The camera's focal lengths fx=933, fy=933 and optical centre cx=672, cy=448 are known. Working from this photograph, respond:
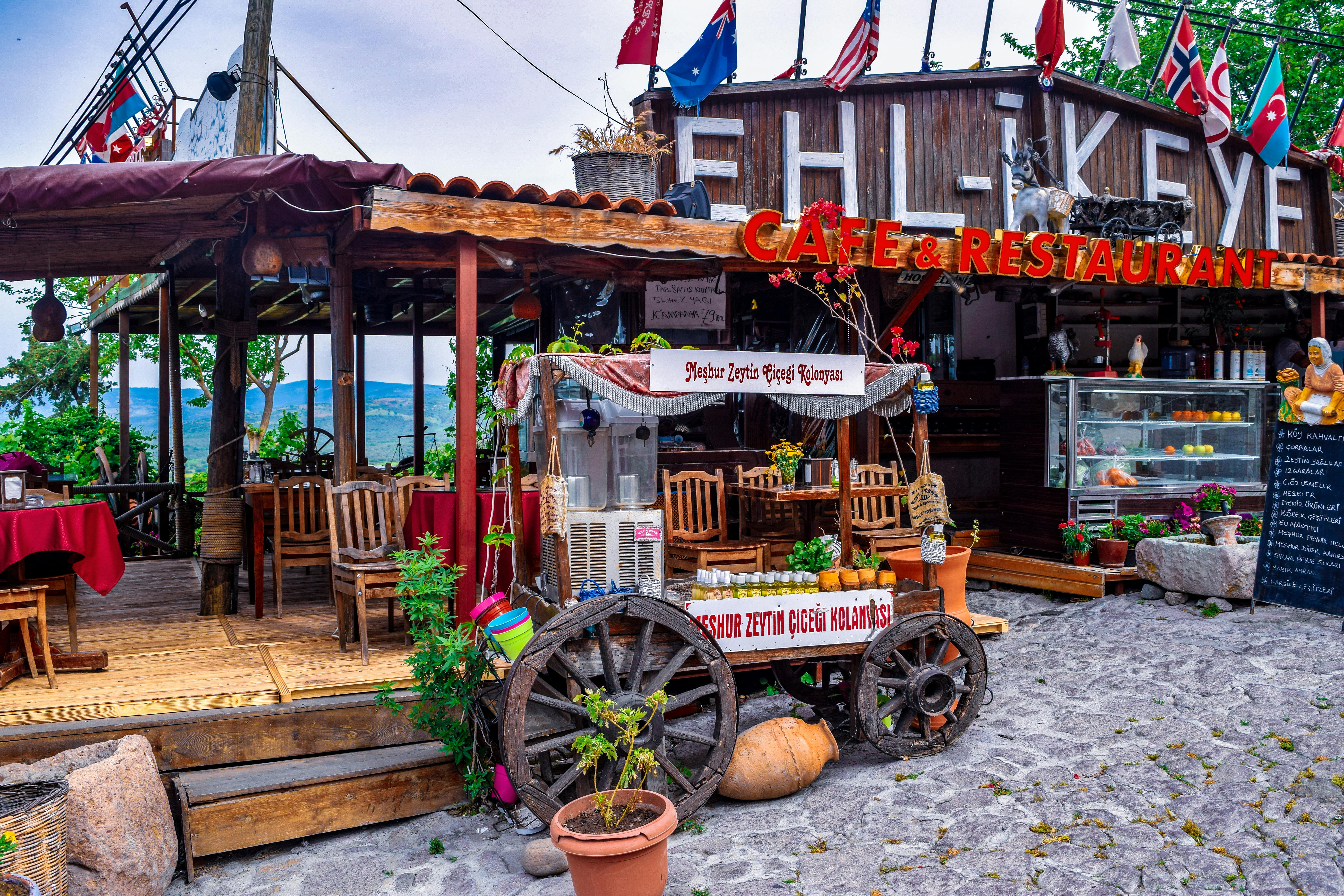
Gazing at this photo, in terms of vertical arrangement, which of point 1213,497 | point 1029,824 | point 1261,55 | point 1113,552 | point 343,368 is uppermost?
point 1261,55

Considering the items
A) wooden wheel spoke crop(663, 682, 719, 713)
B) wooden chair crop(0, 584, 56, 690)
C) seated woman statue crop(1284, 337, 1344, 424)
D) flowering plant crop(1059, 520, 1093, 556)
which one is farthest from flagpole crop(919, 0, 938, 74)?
wooden chair crop(0, 584, 56, 690)

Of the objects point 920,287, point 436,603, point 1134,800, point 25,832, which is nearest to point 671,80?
point 920,287

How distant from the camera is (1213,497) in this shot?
9.19 metres

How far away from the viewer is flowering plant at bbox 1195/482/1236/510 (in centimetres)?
916

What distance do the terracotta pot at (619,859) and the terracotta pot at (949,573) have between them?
100 inches

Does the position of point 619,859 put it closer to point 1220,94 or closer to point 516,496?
point 516,496

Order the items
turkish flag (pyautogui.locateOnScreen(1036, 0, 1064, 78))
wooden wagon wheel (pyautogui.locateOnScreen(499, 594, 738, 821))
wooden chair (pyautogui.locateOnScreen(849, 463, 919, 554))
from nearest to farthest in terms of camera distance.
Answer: wooden wagon wheel (pyautogui.locateOnScreen(499, 594, 738, 821)), wooden chair (pyautogui.locateOnScreen(849, 463, 919, 554)), turkish flag (pyautogui.locateOnScreen(1036, 0, 1064, 78))

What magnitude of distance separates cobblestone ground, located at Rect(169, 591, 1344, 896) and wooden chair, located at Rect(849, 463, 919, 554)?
1.94 m

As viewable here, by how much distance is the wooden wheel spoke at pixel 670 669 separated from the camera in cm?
437

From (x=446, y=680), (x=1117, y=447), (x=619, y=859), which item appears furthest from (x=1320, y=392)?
(x=446, y=680)

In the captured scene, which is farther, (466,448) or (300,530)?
(300,530)

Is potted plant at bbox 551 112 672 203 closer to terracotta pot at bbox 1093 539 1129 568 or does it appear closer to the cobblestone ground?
the cobblestone ground

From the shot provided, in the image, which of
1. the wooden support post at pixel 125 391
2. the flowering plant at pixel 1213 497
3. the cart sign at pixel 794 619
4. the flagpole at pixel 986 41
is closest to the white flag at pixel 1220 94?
the flagpole at pixel 986 41

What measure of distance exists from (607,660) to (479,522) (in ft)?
7.32
